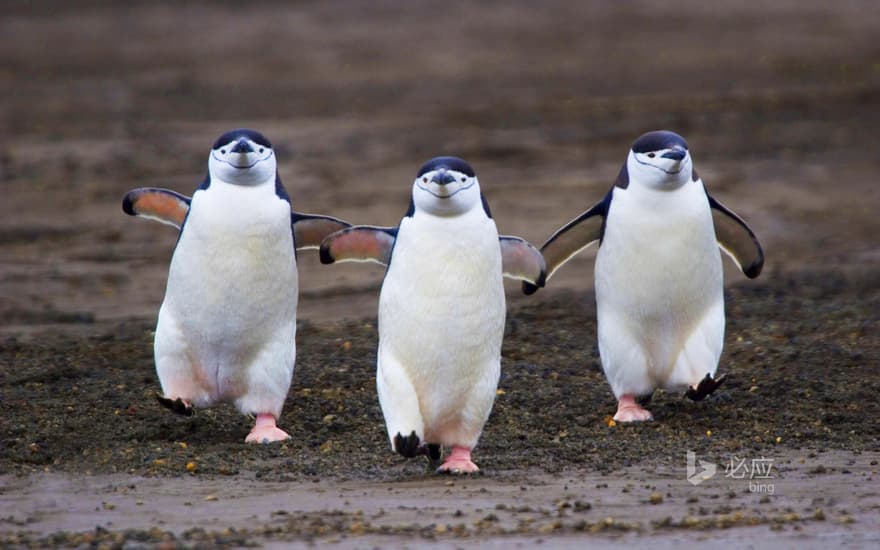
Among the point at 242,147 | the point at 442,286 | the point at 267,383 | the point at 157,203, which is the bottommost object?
the point at 267,383

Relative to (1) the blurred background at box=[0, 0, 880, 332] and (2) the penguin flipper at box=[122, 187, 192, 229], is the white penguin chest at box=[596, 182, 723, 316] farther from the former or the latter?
(1) the blurred background at box=[0, 0, 880, 332]

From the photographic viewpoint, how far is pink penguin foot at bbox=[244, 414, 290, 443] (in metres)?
7.68

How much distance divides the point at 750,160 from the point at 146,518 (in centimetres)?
1246

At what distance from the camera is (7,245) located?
552 inches

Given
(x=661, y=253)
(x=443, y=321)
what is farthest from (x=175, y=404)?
(x=661, y=253)

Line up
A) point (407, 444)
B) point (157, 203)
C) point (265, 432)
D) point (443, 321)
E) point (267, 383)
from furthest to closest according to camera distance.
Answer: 1. point (157, 203)
2. point (267, 383)
3. point (265, 432)
4. point (443, 321)
5. point (407, 444)

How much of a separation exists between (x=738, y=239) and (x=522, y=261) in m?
1.61

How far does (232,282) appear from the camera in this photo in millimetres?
7742

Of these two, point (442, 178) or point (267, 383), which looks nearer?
point (442, 178)

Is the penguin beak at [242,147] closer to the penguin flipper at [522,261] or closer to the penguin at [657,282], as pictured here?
the penguin flipper at [522,261]

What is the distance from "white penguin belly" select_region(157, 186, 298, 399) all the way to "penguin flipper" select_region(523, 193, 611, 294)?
55.9 inches

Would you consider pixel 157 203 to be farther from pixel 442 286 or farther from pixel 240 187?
pixel 442 286

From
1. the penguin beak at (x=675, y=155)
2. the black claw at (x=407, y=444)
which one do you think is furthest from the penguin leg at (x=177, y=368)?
the penguin beak at (x=675, y=155)

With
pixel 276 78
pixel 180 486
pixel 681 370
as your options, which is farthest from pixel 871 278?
pixel 276 78
